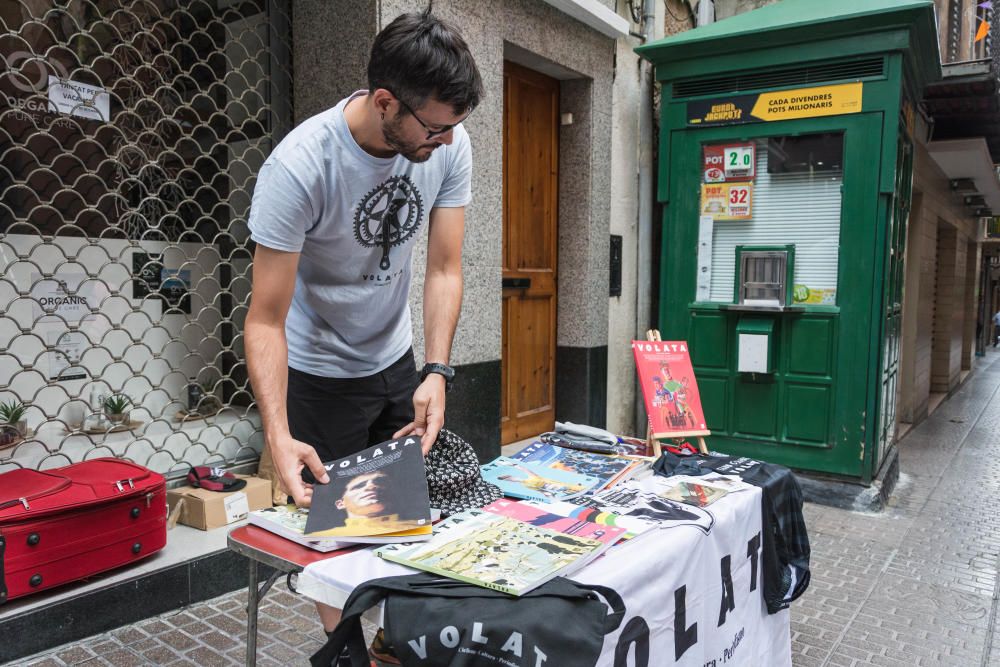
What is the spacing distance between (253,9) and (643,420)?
446 cm

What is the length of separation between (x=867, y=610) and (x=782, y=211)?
292cm

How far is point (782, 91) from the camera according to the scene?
5332 mm

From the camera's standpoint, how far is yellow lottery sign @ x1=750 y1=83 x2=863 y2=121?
507 cm

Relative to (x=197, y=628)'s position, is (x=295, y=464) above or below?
above

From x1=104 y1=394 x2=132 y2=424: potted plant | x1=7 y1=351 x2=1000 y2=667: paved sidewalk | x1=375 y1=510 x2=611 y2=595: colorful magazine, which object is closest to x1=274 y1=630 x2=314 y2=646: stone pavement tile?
x1=7 y1=351 x2=1000 y2=667: paved sidewalk

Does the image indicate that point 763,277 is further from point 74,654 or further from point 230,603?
point 74,654

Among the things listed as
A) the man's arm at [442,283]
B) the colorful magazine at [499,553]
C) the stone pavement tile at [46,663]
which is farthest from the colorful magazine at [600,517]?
the stone pavement tile at [46,663]

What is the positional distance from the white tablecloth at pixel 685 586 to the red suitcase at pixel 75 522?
191 centimetres

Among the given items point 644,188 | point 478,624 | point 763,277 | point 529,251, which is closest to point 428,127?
point 478,624

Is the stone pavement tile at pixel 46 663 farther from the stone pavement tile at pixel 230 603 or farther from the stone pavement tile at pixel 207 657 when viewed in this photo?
the stone pavement tile at pixel 230 603

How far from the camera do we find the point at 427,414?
2.08 metres

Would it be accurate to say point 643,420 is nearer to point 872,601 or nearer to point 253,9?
point 872,601

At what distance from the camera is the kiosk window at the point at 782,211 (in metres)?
5.29

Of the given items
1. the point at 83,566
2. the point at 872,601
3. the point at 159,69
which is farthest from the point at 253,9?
the point at 872,601
